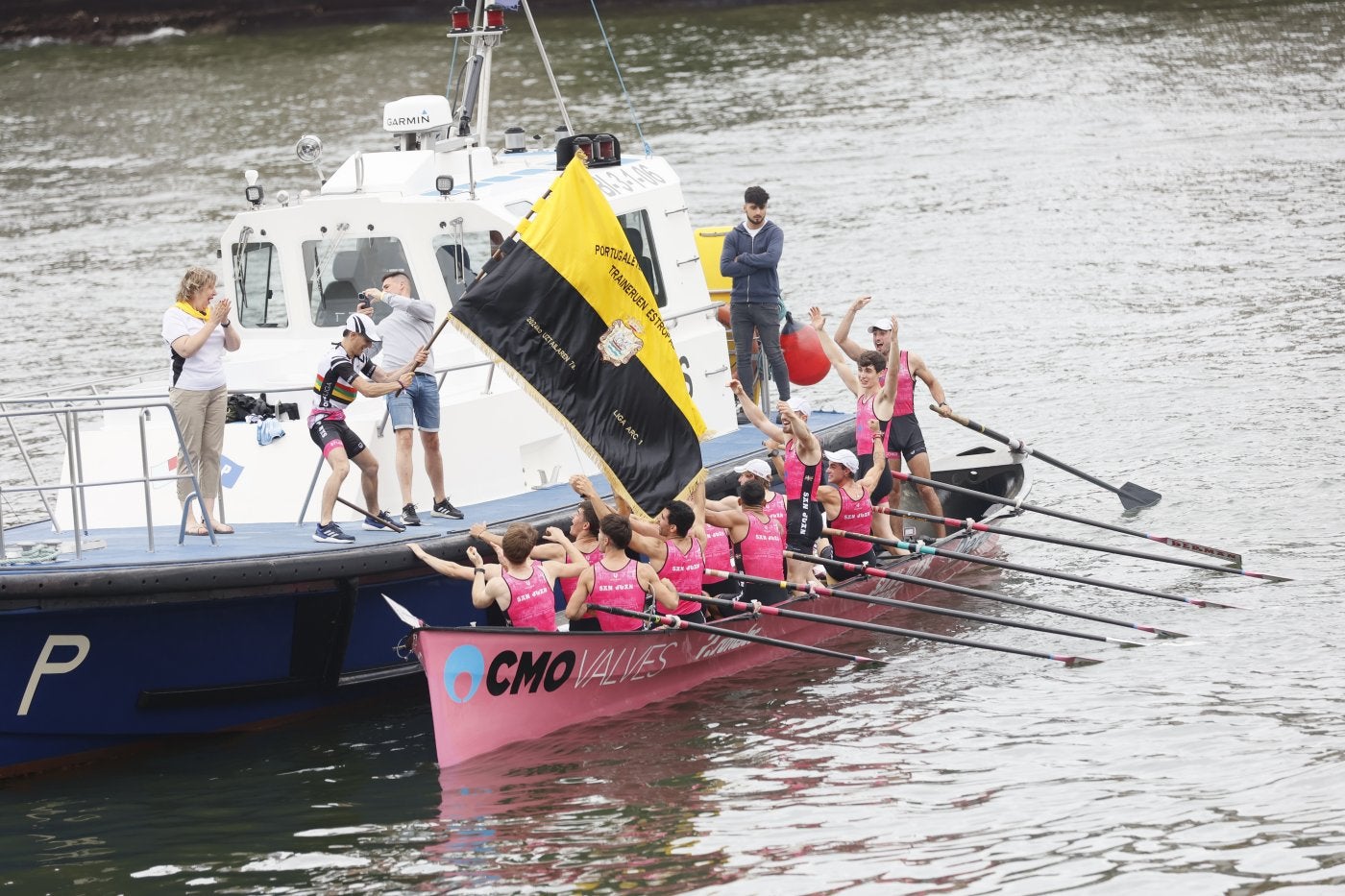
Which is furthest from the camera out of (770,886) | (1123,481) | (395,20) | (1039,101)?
(395,20)

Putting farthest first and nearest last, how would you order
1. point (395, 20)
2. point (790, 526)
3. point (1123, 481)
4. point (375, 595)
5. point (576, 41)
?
point (395, 20) < point (576, 41) < point (1123, 481) < point (790, 526) < point (375, 595)

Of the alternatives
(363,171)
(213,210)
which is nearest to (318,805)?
(363,171)

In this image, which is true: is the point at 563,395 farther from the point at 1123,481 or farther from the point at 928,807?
the point at 1123,481

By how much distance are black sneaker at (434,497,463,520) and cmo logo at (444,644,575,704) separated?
1344 mm

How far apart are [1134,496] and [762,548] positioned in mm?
5322

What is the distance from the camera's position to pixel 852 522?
13539 millimetres

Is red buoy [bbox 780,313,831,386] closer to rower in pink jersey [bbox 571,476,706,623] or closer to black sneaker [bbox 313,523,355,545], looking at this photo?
rower in pink jersey [bbox 571,476,706,623]

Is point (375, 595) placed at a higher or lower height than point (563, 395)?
lower

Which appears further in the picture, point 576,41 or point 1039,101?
point 576,41

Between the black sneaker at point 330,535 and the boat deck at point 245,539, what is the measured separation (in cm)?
6

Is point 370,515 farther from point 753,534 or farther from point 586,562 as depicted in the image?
point 753,534

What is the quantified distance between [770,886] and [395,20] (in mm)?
43145

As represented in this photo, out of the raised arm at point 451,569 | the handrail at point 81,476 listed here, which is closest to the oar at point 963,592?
Answer: the raised arm at point 451,569

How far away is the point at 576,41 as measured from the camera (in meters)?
43.7
